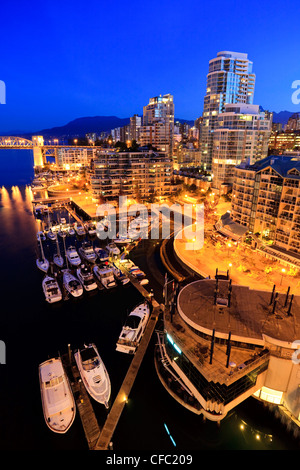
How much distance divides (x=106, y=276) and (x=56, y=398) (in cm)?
1969

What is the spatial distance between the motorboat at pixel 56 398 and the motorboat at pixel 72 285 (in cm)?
1280

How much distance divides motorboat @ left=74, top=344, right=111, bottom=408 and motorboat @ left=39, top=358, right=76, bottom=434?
1587mm

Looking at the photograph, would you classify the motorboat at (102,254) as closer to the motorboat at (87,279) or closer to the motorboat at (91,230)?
the motorboat at (87,279)

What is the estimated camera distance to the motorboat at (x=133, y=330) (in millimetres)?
28000

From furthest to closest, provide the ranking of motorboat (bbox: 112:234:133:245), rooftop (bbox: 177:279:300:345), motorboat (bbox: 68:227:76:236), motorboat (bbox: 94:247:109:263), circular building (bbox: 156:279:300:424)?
motorboat (bbox: 68:227:76:236) < motorboat (bbox: 112:234:133:245) < motorboat (bbox: 94:247:109:263) < rooftop (bbox: 177:279:300:345) < circular building (bbox: 156:279:300:424)

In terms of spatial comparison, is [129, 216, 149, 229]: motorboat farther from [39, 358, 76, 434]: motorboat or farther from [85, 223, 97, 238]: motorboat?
[39, 358, 76, 434]: motorboat

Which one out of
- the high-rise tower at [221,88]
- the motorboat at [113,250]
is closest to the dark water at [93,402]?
the motorboat at [113,250]

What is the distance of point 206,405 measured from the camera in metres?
20.7

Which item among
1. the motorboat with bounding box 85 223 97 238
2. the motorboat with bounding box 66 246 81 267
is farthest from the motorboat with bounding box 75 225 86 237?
the motorboat with bounding box 66 246 81 267

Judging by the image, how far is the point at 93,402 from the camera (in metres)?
23.4

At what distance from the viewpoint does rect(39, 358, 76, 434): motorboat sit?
69.5 feet

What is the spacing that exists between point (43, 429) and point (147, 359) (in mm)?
10559

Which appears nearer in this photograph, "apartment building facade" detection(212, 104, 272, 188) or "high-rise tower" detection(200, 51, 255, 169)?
"apartment building facade" detection(212, 104, 272, 188)
